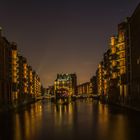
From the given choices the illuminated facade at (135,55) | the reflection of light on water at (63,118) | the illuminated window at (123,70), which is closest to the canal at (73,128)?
the reflection of light on water at (63,118)

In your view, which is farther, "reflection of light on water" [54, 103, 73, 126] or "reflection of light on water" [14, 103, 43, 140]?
"reflection of light on water" [54, 103, 73, 126]

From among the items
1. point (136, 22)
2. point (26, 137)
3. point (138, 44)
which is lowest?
point (26, 137)

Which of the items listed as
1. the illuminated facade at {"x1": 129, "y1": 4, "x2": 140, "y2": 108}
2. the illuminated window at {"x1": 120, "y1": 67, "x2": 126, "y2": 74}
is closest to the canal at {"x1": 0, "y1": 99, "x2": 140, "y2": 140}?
the illuminated facade at {"x1": 129, "y1": 4, "x2": 140, "y2": 108}

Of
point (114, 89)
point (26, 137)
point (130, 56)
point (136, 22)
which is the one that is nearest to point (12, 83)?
point (114, 89)

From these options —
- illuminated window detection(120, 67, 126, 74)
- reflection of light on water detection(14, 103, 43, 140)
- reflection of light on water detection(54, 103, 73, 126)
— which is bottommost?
reflection of light on water detection(54, 103, 73, 126)

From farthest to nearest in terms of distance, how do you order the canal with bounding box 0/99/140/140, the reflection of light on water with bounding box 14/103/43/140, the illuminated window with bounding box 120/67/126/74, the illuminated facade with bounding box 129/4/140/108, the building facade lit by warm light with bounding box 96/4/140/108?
the illuminated window with bounding box 120/67/126/74
the building facade lit by warm light with bounding box 96/4/140/108
the illuminated facade with bounding box 129/4/140/108
the reflection of light on water with bounding box 14/103/43/140
the canal with bounding box 0/99/140/140

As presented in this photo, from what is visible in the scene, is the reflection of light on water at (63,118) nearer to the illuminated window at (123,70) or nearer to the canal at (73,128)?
the canal at (73,128)

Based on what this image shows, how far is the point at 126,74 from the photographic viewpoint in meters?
119

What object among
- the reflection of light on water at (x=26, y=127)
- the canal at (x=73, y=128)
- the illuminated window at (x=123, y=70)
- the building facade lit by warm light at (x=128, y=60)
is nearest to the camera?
the canal at (x=73, y=128)

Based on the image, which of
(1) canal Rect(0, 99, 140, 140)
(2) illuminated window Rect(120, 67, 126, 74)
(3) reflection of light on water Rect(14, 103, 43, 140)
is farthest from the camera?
(2) illuminated window Rect(120, 67, 126, 74)

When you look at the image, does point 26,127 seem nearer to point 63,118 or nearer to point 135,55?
point 63,118

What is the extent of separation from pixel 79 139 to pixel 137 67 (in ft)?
243

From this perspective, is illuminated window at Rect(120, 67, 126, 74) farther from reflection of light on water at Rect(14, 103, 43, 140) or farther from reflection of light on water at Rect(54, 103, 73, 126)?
reflection of light on water at Rect(14, 103, 43, 140)

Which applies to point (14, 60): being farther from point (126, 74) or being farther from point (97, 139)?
point (97, 139)
